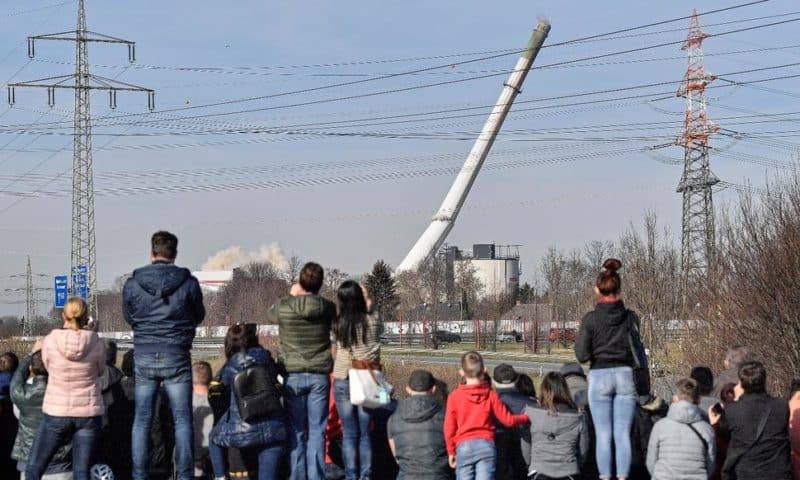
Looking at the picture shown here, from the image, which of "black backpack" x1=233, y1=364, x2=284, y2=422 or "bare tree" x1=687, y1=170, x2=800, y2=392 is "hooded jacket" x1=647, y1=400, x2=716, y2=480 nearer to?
"black backpack" x1=233, y1=364, x2=284, y2=422

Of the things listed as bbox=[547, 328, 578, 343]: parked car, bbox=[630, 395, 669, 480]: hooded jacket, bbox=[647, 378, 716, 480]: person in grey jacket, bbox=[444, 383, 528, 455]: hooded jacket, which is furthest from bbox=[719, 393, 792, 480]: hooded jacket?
bbox=[547, 328, 578, 343]: parked car

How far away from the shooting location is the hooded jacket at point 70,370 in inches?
402

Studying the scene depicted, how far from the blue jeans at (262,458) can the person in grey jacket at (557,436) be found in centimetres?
251

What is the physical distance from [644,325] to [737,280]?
14.2 m

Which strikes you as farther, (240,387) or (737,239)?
(737,239)

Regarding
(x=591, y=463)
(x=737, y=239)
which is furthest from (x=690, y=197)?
(x=591, y=463)

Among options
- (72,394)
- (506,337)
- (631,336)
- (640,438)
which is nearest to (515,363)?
(506,337)

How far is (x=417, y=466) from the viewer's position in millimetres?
10688

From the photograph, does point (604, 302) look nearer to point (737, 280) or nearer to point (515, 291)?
point (737, 280)

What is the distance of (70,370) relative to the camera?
405 inches

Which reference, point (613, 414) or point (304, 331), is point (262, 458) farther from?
point (613, 414)

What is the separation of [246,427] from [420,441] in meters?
1.62

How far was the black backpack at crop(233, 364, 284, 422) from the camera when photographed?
10.4 m

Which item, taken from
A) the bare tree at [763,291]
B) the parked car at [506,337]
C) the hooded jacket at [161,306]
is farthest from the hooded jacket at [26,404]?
the parked car at [506,337]
